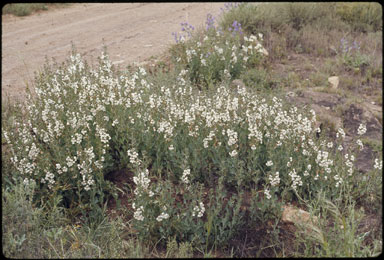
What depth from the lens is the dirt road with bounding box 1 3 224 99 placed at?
7.31 meters

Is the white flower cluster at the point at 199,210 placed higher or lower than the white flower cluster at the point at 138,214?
lower

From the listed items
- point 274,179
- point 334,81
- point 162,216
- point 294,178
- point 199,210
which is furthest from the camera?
point 334,81

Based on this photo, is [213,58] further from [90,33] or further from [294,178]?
[90,33]

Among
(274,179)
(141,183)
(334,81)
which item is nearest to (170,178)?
(141,183)

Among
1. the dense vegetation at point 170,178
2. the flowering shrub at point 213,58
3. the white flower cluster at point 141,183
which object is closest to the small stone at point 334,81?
the flowering shrub at point 213,58

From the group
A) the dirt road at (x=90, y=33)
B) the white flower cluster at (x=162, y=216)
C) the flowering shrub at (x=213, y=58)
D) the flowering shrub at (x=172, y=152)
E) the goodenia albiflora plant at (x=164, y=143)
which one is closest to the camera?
the white flower cluster at (x=162, y=216)

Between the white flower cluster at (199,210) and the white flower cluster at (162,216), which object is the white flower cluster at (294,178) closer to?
the white flower cluster at (199,210)

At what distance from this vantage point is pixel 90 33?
9.38m

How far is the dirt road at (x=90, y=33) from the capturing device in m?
7.31

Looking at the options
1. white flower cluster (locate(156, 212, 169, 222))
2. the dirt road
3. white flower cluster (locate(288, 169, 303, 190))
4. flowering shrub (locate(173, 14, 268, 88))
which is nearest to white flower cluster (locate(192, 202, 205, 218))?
white flower cluster (locate(156, 212, 169, 222))

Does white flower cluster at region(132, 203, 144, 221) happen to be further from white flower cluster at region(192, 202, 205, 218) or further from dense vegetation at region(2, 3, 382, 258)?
white flower cluster at region(192, 202, 205, 218)

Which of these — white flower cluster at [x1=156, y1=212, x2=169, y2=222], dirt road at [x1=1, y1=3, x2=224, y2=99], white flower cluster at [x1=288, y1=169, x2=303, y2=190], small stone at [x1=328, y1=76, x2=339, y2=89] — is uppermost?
dirt road at [x1=1, y1=3, x2=224, y2=99]

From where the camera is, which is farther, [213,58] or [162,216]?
[213,58]

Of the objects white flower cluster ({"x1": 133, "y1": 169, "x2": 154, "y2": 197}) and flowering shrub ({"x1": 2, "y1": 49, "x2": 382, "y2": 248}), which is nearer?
white flower cluster ({"x1": 133, "y1": 169, "x2": 154, "y2": 197})
